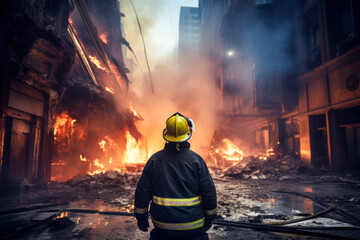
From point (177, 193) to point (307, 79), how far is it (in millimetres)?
12331

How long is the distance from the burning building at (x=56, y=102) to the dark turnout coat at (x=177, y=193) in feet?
18.5

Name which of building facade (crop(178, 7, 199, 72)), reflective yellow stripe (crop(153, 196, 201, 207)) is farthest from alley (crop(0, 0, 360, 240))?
building facade (crop(178, 7, 199, 72))

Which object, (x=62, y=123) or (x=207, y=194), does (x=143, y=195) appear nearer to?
(x=207, y=194)

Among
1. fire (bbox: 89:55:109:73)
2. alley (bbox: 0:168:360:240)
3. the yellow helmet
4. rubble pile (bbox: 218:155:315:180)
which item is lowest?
alley (bbox: 0:168:360:240)

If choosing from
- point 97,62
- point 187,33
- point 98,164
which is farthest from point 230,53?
point 187,33

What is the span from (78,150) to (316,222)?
11.8m

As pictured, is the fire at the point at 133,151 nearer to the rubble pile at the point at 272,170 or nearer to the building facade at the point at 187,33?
the rubble pile at the point at 272,170

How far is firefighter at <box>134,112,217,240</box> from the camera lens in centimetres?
191

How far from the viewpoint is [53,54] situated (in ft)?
25.4

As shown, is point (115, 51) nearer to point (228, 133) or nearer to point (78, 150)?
point (78, 150)

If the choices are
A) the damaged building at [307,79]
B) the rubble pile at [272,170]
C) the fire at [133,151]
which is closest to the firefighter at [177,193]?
the rubble pile at [272,170]

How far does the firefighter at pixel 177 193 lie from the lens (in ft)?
6.25

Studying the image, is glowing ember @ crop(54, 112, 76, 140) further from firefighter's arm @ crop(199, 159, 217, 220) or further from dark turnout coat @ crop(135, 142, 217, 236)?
firefighter's arm @ crop(199, 159, 217, 220)

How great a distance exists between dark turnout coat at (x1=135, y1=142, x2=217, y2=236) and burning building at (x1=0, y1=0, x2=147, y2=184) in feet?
18.5
